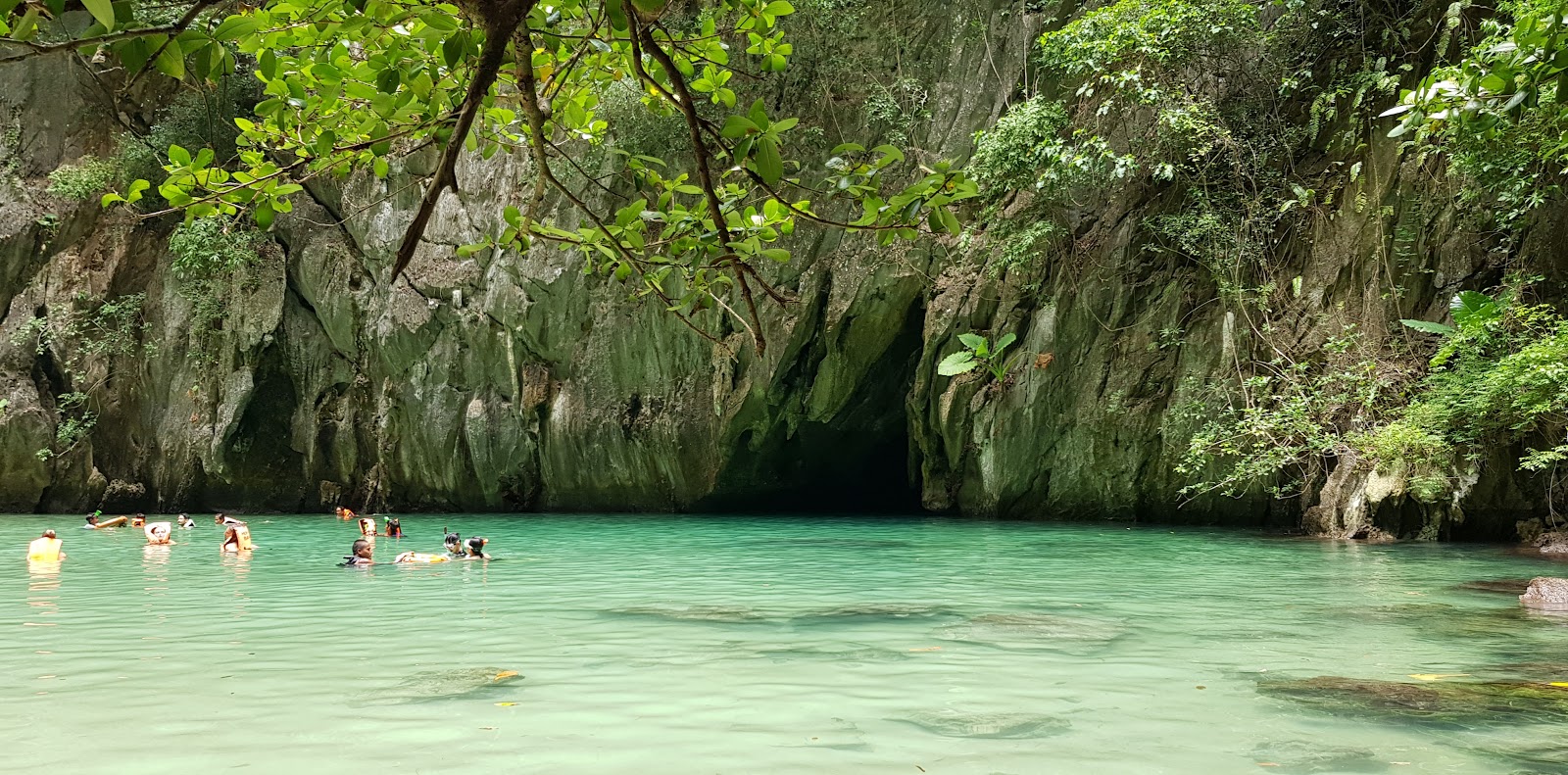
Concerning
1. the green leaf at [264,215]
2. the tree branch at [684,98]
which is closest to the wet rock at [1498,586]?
the tree branch at [684,98]

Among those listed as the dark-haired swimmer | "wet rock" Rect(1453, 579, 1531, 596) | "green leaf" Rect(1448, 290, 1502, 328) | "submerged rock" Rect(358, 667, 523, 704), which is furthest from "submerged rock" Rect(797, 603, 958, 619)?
"green leaf" Rect(1448, 290, 1502, 328)

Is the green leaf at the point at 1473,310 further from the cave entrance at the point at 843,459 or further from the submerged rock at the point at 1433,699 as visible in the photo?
the cave entrance at the point at 843,459

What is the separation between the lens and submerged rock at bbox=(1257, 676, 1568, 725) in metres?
3.49

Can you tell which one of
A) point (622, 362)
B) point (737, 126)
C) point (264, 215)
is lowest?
point (264, 215)

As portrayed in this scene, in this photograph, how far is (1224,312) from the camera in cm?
1383

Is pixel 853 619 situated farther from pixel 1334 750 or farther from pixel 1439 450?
pixel 1439 450

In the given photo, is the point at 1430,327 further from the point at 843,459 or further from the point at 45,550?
the point at 45,550

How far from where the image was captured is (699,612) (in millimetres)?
6227

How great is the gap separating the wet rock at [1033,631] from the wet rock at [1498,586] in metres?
3.16

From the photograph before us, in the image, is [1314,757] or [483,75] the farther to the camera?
[1314,757]

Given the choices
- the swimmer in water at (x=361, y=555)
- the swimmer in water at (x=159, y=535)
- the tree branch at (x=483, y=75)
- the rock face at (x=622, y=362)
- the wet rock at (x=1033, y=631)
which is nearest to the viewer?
the tree branch at (x=483, y=75)

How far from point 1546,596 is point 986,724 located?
4645 mm

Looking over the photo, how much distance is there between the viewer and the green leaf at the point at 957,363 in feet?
49.8

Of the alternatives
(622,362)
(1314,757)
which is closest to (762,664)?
(1314,757)
